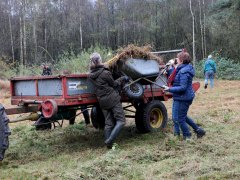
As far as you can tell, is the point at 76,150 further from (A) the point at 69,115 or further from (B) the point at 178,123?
(B) the point at 178,123

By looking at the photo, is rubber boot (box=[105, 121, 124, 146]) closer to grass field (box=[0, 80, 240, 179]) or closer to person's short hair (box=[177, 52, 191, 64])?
grass field (box=[0, 80, 240, 179])

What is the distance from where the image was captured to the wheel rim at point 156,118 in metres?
8.42

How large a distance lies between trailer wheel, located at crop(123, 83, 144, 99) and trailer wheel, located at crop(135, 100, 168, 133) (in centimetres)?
52

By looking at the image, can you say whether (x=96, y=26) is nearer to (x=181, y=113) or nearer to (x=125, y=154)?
(x=181, y=113)

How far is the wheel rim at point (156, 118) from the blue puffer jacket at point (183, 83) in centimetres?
134

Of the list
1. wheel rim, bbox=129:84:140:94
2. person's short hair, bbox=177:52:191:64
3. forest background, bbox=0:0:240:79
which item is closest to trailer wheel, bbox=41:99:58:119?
wheel rim, bbox=129:84:140:94

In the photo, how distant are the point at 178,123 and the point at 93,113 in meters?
2.50

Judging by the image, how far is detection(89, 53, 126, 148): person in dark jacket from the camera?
6.98 meters

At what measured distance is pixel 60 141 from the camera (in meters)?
8.05

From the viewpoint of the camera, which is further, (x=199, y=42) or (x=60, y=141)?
(x=199, y=42)

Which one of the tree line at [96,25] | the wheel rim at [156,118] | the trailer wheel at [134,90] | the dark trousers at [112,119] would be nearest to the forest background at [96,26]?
the tree line at [96,25]

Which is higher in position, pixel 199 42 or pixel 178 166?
pixel 199 42

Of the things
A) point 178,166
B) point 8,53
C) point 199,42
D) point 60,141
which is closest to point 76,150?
point 60,141

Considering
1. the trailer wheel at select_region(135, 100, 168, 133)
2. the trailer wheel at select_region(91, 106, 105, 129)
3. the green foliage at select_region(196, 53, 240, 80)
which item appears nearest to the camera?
the trailer wheel at select_region(135, 100, 168, 133)
